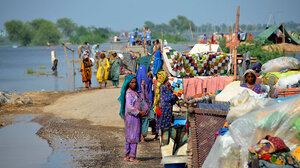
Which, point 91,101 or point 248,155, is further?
point 91,101

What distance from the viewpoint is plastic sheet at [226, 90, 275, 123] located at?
4.24 meters

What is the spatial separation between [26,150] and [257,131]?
5.10 m

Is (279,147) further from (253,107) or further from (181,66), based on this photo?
(181,66)

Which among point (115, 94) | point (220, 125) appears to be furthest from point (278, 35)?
point (220, 125)

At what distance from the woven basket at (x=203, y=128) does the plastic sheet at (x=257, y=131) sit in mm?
651

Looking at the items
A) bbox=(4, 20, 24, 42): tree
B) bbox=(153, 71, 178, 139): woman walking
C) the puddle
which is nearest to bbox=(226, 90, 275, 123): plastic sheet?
bbox=(153, 71, 178, 139): woman walking

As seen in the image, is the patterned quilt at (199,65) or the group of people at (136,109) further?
the patterned quilt at (199,65)

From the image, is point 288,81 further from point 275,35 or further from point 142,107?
point 275,35

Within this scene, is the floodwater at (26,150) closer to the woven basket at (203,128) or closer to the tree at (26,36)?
the woven basket at (203,128)

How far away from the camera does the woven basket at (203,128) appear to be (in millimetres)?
4691

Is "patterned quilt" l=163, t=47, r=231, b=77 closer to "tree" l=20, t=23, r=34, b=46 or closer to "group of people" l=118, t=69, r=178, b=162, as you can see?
"group of people" l=118, t=69, r=178, b=162

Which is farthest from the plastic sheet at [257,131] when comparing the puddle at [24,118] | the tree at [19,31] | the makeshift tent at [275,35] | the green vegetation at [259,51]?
the tree at [19,31]

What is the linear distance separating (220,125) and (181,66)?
5.32 m

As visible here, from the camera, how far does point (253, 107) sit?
13.9 feet
